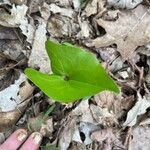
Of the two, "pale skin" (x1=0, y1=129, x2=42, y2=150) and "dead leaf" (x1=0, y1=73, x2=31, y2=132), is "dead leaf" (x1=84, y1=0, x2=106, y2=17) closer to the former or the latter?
"dead leaf" (x1=0, y1=73, x2=31, y2=132)

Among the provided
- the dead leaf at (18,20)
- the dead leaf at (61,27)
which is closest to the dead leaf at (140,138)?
the dead leaf at (61,27)

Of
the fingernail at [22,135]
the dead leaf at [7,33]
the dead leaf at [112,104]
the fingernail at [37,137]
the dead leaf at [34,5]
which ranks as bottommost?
the dead leaf at [112,104]

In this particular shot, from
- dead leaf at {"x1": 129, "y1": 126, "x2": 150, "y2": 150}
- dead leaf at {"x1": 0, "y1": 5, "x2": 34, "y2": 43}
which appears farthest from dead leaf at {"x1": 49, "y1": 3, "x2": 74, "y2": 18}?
dead leaf at {"x1": 129, "y1": 126, "x2": 150, "y2": 150}

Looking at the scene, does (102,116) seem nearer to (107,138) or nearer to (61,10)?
(107,138)

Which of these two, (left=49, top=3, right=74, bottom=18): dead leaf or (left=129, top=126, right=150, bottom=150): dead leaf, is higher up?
(left=49, top=3, right=74, bottom=18): dead leaf

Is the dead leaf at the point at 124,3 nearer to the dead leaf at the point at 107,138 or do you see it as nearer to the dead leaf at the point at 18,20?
the dead leaf at the point at 18,20

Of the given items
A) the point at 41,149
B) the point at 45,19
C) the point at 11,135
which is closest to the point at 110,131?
the point at 41,149

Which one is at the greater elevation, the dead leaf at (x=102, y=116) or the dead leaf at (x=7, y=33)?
the dead leaf at (x=7, y=33)
